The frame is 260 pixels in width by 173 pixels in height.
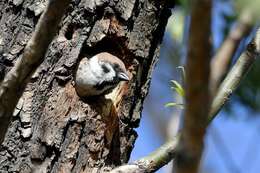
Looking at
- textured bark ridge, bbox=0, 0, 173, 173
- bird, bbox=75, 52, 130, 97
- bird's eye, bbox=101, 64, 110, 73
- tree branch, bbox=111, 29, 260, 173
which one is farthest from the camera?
bird's eye, bbox=101, 64, 110, 73

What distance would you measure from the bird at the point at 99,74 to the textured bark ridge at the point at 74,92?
36mm

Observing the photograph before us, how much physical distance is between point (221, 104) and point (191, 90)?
1235 millimetres

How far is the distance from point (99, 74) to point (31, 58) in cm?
146

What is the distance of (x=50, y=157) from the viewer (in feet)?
8.03

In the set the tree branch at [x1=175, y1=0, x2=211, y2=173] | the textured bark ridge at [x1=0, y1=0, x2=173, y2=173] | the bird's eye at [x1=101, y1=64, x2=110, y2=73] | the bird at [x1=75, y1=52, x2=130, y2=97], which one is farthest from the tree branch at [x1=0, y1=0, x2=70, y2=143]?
the bird's eye at [x1=101, y1=64, x2=110, y2=73]

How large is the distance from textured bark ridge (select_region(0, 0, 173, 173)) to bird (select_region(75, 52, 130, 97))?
0.04m

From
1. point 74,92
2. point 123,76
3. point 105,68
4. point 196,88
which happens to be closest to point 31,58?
point 196,88

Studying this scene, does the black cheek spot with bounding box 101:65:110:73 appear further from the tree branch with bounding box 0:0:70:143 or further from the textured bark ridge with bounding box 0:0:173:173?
the tree branch with bounding box 0:0:70:143

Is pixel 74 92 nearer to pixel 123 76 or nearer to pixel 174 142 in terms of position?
pixel 123 76

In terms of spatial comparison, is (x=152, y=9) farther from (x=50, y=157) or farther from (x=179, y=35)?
(x=179, y=35)

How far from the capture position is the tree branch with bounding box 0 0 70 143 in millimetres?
1574

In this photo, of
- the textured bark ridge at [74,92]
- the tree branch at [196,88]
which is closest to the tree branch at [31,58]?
the tree branch at [196,88]

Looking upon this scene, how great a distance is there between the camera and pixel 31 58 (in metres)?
1.66

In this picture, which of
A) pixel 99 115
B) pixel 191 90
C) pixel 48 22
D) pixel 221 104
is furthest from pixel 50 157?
pixel 191 90
